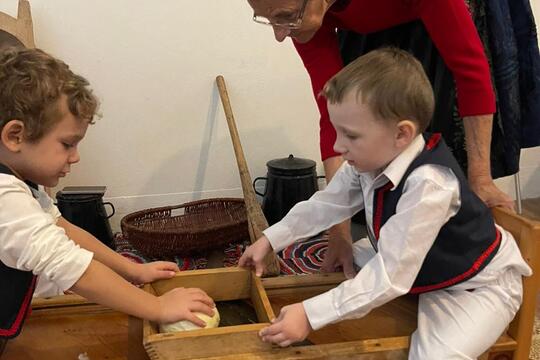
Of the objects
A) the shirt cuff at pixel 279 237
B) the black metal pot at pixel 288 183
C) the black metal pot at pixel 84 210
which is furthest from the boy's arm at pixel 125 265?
the black metal pot at pixel 288 183

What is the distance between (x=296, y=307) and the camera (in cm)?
92

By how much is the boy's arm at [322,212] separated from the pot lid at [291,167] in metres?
0.94

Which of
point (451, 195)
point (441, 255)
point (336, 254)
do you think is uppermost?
point (451, 195)

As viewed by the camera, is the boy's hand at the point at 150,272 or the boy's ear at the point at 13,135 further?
the boy's hand at the point at 150,272

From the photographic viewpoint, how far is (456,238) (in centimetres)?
98

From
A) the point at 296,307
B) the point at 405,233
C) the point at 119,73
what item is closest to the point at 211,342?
the point at 296,307

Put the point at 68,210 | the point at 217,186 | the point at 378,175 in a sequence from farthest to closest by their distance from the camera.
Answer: the point at 217,186 → the point at 68,210 → the point at 378,175

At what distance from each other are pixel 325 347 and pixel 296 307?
8cm

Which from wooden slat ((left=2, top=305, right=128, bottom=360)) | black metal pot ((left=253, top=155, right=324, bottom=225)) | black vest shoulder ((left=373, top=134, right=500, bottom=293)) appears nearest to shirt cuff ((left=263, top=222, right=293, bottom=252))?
black vest shoulder ((left=373, top=134, right=500, bottom=293))

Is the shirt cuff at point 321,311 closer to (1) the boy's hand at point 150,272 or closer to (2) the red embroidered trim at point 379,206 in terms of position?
→ (2) the red embroidered trim at point 379,206

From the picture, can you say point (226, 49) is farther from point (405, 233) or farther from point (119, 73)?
point (405, 233)

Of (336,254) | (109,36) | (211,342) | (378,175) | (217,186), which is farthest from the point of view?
(217,186)

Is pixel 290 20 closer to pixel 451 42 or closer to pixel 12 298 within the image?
pixel 451 42

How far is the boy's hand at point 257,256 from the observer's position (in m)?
1.15
